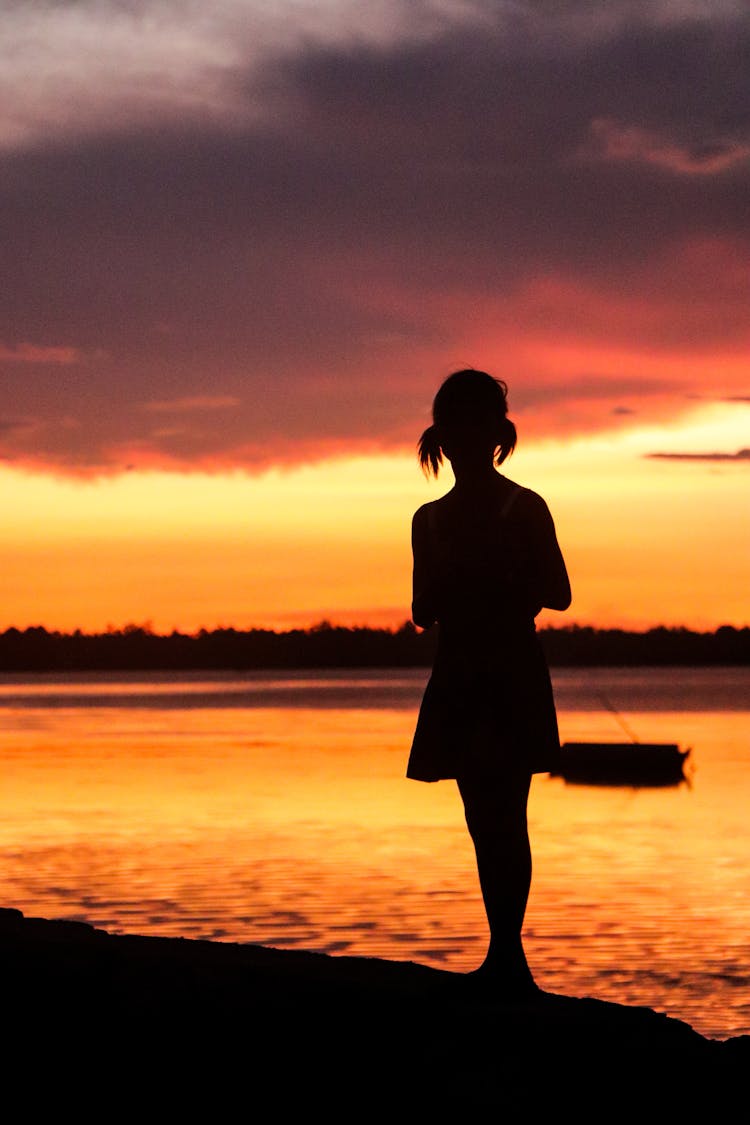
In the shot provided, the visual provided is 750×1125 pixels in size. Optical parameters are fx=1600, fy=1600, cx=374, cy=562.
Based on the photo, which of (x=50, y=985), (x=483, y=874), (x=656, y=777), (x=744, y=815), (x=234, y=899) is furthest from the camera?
(x=656, y=777)

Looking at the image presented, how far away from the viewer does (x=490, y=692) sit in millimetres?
6863

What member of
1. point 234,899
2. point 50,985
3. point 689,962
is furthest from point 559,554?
point 234,899

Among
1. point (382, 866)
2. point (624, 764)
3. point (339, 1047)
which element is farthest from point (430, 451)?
point (624, 764)

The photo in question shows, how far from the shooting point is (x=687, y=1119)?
660cm

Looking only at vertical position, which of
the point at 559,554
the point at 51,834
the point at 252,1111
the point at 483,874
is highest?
the point at 559,554

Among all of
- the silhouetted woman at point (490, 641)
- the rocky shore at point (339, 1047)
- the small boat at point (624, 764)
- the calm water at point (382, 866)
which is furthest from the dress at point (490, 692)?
the small boat at point (624, 764)

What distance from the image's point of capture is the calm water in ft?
80.1

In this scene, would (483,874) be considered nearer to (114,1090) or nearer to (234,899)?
(114,1090)

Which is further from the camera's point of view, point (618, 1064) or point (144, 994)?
point (144, 994)

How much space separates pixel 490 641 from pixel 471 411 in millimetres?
994

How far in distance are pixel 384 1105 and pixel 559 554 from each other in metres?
2.39

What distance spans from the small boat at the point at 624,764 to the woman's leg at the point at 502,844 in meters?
51.3

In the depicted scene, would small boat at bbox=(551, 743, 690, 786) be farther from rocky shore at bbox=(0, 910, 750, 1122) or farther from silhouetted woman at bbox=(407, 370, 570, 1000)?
silhouetted woman at bbox=(407, 370, 570, 1000)

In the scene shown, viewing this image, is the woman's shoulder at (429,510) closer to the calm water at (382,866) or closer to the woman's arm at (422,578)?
the woman's arm at (422,578)
